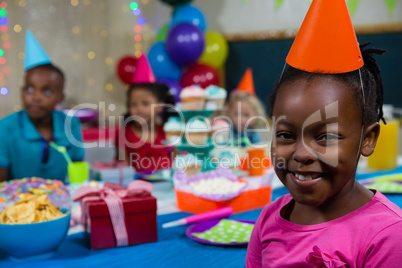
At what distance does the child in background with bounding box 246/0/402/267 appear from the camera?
2.17 ft

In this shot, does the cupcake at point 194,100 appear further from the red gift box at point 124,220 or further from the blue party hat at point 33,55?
the blue party hat at point 33,55

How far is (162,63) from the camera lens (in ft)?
12.7

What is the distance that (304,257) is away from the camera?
2.29 ft

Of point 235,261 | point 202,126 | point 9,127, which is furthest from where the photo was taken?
point 9,127

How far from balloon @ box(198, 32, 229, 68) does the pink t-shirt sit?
3.45 m

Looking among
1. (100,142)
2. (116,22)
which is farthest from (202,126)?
(116,22)

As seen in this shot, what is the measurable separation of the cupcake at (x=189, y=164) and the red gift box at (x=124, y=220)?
0.43 m

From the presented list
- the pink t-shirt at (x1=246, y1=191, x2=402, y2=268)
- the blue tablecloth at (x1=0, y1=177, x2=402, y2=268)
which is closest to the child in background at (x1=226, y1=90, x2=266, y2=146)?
the blue tablecloth at (x1=0, y1=177, x2=402, y2=268)

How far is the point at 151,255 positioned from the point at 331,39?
557 mm

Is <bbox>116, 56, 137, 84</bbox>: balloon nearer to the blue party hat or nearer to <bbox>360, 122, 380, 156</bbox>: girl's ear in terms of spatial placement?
the blue party hat

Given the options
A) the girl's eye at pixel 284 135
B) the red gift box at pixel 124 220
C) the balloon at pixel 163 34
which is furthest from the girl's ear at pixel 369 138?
the balloon at pixel 163 34

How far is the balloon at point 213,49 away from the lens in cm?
415

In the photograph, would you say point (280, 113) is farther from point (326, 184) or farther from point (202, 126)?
point (202, 126)

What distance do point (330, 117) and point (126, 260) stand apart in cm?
50
